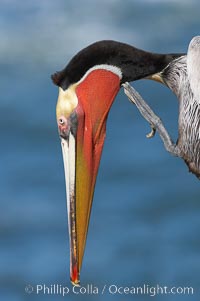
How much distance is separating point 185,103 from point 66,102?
743 mm

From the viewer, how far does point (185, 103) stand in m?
7.38

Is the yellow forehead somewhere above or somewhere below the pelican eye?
above

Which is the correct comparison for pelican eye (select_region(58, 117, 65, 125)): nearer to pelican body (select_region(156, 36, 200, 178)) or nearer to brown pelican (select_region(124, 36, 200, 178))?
brown pelican (select_region(124, 36, 200, 178))

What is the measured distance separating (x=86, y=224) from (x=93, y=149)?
0.48m

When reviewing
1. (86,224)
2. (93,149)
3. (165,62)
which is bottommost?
(86,224)

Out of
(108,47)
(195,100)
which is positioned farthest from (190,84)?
(108,47)

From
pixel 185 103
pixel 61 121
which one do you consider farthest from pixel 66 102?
pixel 185 103

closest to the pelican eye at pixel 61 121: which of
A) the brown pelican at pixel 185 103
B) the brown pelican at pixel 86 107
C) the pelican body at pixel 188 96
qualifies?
the brown pelican at pixel 86 107

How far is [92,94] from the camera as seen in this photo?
7.37 metres

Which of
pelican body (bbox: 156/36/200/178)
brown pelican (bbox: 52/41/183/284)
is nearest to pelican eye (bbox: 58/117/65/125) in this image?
brown pelican (bbox: 52/41/183/284)

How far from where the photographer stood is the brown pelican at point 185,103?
721 centimetres

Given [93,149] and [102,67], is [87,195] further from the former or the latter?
[102,67]

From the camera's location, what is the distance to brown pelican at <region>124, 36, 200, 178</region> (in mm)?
7211

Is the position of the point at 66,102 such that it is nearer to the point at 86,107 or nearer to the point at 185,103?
the point at 86,107
